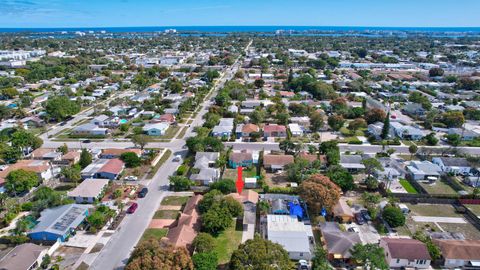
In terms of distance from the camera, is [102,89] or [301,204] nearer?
[301,204]

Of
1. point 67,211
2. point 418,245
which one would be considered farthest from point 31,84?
point 418,245

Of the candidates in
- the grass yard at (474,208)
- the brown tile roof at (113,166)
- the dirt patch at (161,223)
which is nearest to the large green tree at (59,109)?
the brown tile roof at (113,166)

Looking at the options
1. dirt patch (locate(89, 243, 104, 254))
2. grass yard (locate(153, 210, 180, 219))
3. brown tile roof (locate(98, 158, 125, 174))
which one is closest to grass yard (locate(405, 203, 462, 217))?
grass yard (locate(153, 210, 180, 219))

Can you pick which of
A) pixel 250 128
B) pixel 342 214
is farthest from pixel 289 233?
pixel 250 128

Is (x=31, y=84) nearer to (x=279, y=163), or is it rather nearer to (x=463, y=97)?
(x=279, y=163)

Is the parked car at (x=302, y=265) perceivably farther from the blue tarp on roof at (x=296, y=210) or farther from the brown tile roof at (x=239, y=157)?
the brown tile roof at (x=239, y=157)

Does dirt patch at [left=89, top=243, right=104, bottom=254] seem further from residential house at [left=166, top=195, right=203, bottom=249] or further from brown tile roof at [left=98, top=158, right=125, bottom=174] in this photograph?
brown tile roof at [left=98, top=158, right=125, bottom=174]

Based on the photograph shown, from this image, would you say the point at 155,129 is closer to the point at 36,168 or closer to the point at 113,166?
the point at 113,166
